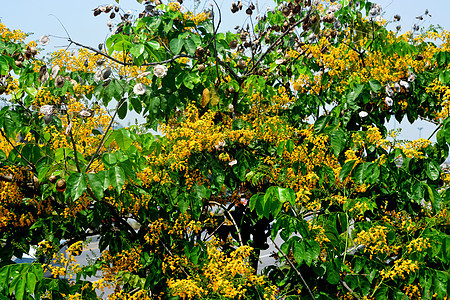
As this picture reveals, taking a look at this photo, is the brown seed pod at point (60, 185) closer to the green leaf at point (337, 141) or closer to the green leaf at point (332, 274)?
the green leaf at point (332, 274)

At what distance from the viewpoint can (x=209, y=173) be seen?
3.01 meters

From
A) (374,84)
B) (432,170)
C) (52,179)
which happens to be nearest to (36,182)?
(52,179)

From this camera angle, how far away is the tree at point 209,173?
98.2 inches

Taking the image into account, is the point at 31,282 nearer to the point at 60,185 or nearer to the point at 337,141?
the point at 60,185

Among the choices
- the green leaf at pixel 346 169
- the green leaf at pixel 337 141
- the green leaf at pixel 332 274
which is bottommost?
the green leaf at pixel 332 274

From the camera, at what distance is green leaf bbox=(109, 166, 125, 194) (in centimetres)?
216

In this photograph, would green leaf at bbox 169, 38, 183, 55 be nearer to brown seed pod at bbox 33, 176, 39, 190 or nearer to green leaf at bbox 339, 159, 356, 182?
brown seed pod at bbox 33, 176, 39, 190

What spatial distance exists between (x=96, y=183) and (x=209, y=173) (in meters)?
1.00

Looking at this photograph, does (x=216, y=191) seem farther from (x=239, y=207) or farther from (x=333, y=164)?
(x=333, y=164)

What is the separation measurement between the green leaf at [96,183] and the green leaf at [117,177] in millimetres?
52

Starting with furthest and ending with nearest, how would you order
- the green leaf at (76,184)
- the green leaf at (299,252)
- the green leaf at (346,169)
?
1. the green leaf at (346,169)
2. the green leaf at (299,252)
3. the green leaf at (76,184)

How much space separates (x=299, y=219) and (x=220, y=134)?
0.76m

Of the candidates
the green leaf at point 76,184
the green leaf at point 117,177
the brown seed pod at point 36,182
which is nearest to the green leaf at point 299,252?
the green leaf at point 117,177

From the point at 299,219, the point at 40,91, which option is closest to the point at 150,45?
the point at 40,91
